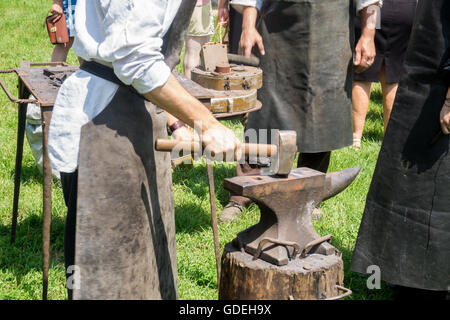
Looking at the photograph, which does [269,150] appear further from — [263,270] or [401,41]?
[401,41]

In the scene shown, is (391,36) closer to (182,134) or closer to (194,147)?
(182,134)

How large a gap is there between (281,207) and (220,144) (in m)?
0.32

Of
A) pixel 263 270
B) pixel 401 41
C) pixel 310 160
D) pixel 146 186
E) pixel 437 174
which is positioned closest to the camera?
pixel 263 270

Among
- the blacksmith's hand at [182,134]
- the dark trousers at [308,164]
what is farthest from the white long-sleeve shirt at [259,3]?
the blacksmith's hand at [182,134]

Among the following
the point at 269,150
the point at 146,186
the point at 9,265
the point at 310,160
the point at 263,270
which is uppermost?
the point at 269,150

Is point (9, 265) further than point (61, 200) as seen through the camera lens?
No

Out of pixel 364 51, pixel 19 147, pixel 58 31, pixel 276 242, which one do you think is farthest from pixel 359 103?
pixel 276 242

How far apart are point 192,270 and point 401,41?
128 inches

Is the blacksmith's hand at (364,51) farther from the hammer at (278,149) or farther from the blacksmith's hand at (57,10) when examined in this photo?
the blacksmith's hand at (57,10)

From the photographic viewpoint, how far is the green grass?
346 centimetres

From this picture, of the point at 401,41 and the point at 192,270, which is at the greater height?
the point at 401,41

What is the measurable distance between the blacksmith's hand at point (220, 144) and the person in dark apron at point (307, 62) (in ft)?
6.44
